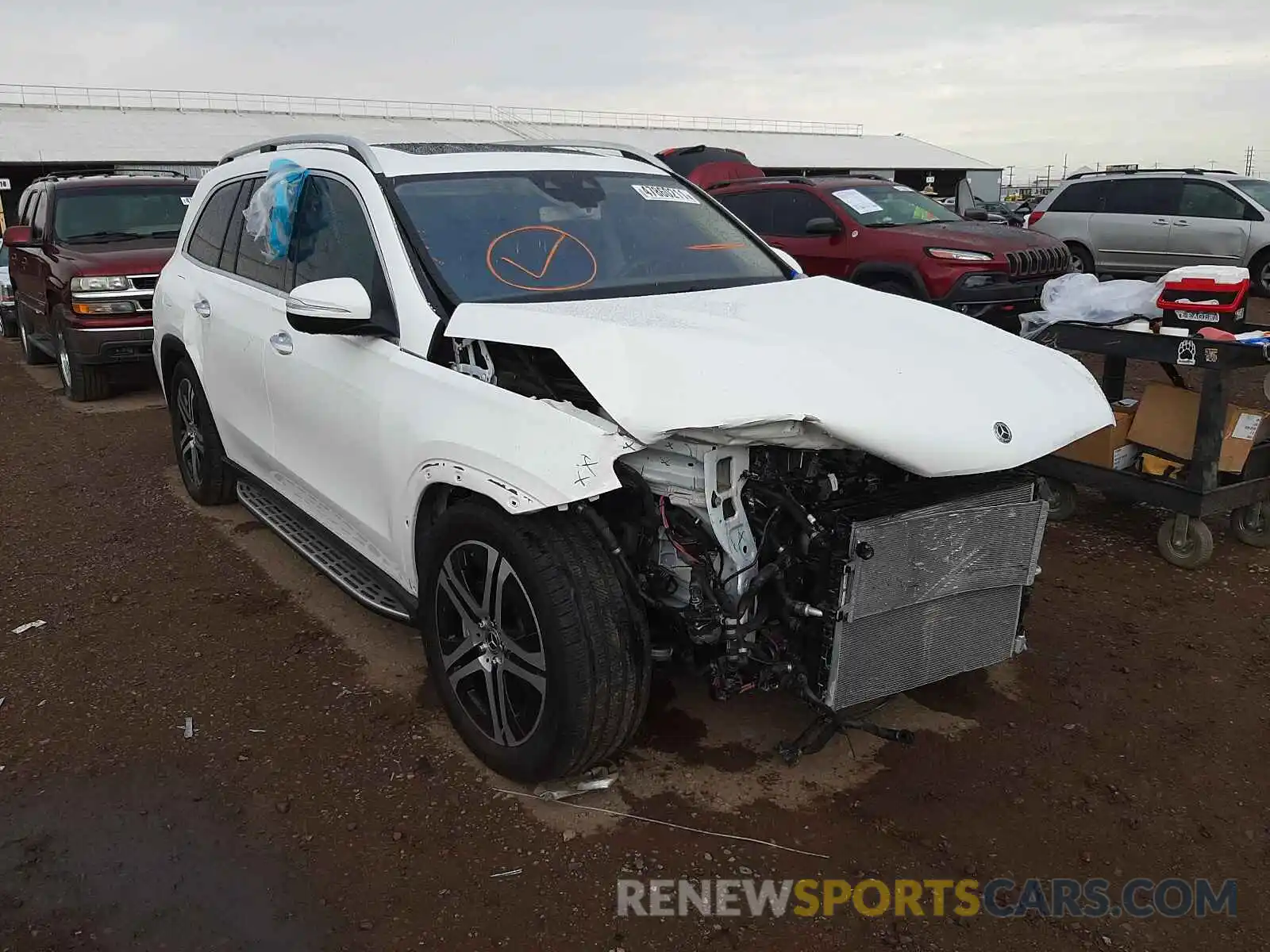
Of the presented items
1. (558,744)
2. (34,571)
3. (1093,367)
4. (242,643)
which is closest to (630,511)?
(558,744)

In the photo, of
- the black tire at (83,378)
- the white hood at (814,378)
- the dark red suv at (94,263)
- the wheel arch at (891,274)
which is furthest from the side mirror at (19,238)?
the white hood at (814,378)

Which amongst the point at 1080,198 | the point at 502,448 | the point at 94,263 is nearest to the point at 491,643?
the point at 502,448

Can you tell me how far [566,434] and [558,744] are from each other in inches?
35.7

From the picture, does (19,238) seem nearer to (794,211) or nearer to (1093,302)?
(794,211)

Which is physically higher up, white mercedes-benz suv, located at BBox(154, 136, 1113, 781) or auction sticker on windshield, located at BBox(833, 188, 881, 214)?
A: auction sticker on windshield, located at BBox(833, 188, 881, 214)

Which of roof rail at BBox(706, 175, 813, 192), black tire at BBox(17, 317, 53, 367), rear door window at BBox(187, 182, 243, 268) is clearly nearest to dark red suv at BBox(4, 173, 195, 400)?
black tire at BBox(17, 317, 53, 367)

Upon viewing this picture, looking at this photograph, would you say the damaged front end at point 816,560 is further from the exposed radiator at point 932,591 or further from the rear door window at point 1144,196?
the rear door window at point 1144,196

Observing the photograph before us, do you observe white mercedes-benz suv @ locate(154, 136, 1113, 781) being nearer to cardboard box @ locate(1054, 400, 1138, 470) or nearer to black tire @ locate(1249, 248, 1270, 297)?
cardboard box @ locate(1054, 400, 1138, 470)

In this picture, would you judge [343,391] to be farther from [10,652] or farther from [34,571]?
[34,571]

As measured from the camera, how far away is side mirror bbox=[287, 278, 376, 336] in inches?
125

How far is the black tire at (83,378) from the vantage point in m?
8.85

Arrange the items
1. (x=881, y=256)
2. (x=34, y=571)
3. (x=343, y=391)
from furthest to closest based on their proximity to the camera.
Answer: (x=881, y=256), (x=34, y=571), (x=343, y=391)

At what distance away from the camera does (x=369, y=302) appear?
327 centimetres

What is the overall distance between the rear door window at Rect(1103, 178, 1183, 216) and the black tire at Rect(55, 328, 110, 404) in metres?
12.9
